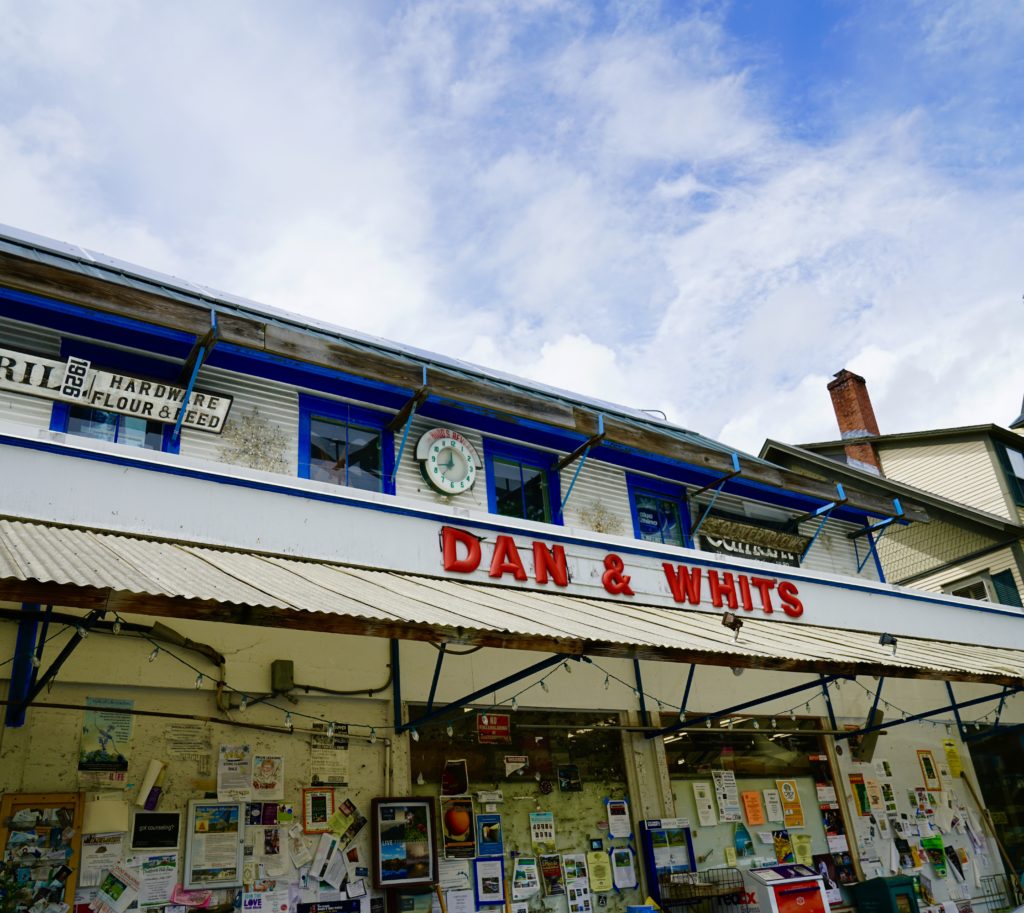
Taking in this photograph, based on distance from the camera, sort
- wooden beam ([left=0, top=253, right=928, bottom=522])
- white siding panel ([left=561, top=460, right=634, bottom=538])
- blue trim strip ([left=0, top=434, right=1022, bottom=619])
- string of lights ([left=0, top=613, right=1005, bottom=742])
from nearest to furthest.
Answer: blue trim strip ([left=0, top=434, right=1022, bottom=619]), string of lights ([left=0, top=613, right=1005, bottom=742]), wooden beam ([left=0, top=253, right=928, bottom=522]), white siding panel ([left=561, top=460, right=634, bottom=538])

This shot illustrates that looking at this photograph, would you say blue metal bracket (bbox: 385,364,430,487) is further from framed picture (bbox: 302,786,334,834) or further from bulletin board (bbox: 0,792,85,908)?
bulletin board (bbox: 0,792,85,908)

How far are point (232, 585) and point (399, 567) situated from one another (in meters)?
3.20

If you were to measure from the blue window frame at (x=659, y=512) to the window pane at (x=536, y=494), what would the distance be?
62.3 inches

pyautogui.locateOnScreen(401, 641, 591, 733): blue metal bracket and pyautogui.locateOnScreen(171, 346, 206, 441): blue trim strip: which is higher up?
pyautogui.locateOnScreen(171, 346, 206, 441): blue trim strip

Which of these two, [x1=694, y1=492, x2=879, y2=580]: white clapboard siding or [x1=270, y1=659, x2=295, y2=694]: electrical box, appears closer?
[x1=270, y1=659, x2=295, y2=694]: electrical box

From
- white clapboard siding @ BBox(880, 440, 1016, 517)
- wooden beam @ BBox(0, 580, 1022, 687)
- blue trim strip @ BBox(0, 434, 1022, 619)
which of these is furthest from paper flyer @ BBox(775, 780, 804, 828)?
white clapboard siding @ BBox(880, 440, 1016, 517)

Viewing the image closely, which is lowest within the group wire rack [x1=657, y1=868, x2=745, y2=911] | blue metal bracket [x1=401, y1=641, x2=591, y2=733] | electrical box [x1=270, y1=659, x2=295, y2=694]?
wire rack [x1=657, y1=868, x2=745, y2=911]

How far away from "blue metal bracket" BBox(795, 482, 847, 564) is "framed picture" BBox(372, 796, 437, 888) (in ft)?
29.5

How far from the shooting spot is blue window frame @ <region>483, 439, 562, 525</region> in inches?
474

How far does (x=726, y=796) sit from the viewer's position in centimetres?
1149

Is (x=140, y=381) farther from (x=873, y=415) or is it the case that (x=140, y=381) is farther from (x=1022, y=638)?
(x=873, y=415)

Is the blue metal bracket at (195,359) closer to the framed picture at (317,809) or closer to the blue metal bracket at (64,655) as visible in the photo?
the blue metal bracket at (64,655)

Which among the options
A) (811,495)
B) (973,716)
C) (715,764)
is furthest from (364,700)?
(973,716)

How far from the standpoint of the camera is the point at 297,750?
862 centimetres
